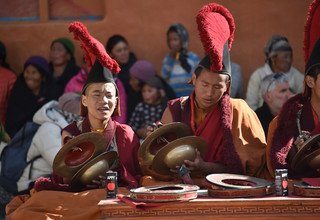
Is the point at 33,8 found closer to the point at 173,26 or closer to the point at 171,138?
the point at 173,26

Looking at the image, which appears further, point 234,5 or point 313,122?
point 234,5

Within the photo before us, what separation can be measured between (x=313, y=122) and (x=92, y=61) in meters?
1.54

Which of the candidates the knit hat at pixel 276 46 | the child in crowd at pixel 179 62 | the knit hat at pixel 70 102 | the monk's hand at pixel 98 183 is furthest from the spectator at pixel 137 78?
the monk's hand at pixel 98 183

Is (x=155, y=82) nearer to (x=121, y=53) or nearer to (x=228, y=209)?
(x=121, y=53)

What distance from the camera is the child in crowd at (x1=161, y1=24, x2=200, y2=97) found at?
11.7 metres

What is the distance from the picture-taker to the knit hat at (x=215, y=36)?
831 cm

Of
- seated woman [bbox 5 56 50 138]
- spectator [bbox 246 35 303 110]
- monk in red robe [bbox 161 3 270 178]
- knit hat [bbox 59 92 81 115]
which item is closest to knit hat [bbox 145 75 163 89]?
knit hat [bbox 59 92 81 115]

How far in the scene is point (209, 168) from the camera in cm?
837

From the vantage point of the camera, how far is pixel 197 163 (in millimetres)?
8273

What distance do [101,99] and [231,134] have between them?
2.93 ft

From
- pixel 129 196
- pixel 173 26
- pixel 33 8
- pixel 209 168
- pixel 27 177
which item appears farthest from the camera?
pixel 33 8

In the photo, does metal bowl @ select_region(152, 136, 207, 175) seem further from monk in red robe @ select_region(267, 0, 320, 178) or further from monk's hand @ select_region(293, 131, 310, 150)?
monk's hand @ select_region(293, 131, 310, 150)

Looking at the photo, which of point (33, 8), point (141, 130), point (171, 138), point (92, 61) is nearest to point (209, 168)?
point (171, 138)

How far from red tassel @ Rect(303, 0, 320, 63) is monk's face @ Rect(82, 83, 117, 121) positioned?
1.31 m
